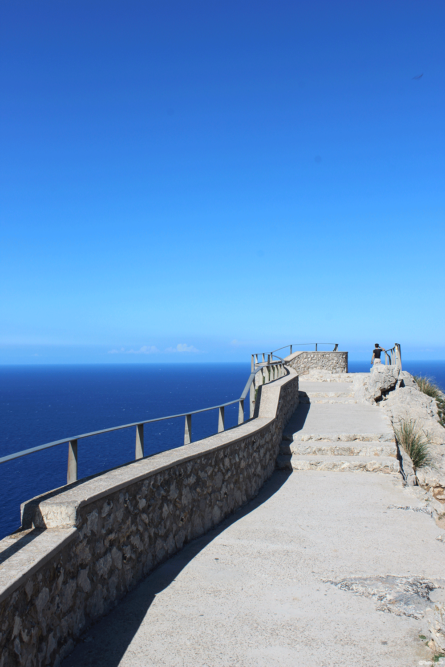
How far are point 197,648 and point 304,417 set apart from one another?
1001 cm

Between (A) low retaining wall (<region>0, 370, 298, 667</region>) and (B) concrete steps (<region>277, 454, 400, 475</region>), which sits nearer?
(A) low retaining wall (<region>0, 370, 298, 667</region>)

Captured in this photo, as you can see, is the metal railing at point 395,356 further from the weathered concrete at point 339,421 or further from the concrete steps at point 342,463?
the concrete steps at point 342,463

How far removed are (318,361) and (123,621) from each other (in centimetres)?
2720

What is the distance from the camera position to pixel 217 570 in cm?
486

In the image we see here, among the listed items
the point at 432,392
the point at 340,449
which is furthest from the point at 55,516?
the point at 432,392

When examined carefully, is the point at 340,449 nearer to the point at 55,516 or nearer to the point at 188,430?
the point at 188,430

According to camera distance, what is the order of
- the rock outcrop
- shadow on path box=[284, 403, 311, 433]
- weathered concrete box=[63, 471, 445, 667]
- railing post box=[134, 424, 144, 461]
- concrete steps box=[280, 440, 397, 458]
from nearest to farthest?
weathered concrete box=[63, 471, 445, 667]
railing post box=[134, 424, 144, 461]
concrete steps box=[280, 440, 397, 458]
shadow on path box=[284, 403, 311, 433]
the rock outcrop

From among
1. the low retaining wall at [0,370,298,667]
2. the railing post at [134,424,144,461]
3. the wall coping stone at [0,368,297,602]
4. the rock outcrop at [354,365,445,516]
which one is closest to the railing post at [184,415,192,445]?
the low retaining wall at [0,370,298,667]

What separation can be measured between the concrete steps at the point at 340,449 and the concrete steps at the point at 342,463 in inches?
5.6

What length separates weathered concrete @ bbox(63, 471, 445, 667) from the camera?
3.43 metres

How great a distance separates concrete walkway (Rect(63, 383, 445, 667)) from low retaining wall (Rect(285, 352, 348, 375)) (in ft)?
71.7

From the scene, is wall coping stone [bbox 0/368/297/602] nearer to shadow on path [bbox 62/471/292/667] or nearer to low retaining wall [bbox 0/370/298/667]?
low retaining wall [bbox 0/370/298/667]

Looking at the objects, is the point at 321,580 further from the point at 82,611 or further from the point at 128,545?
the point at 82,611

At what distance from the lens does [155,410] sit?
89.8 metres
